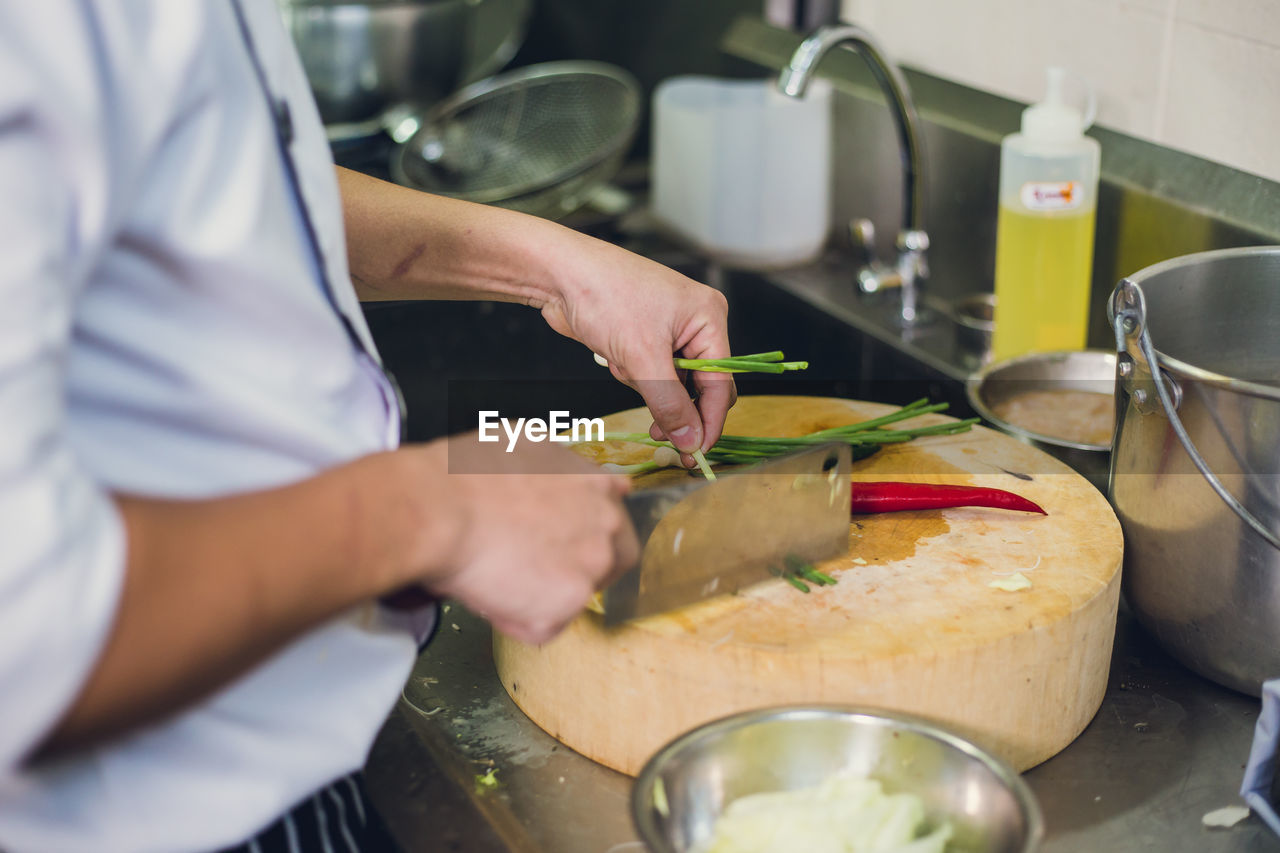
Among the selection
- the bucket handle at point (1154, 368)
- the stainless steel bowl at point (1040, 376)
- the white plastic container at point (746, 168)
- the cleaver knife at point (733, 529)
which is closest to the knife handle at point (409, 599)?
the cleaver knife at point (733, 529)

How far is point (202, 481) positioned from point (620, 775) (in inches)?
17.6

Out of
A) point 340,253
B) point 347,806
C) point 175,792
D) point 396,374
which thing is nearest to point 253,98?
point 340,253

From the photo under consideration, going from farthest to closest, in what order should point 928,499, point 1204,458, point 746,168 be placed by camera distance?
point 746,168
point 928,499
point 1204,458

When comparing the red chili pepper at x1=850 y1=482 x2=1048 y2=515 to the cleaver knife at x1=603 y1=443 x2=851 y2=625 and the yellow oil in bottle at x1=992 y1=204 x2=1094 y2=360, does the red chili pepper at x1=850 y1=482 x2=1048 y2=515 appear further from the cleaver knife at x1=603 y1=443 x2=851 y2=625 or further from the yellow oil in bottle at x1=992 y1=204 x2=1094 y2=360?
the yellow oil in bottle at x1=992 y1=204 x2=1094 y2=360

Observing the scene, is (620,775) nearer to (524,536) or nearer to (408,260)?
(524,536)

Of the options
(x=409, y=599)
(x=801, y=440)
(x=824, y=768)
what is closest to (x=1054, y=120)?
(x=801, y=440)

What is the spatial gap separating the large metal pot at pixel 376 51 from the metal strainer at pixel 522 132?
A: 8 cm

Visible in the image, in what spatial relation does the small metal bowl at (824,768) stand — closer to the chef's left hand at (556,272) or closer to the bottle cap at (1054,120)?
the chef's left hand at (556,272)

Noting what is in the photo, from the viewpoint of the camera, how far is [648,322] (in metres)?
1.12

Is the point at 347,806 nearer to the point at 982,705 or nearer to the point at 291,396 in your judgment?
the point at 291,396

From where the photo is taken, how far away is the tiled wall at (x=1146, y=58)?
1.38m

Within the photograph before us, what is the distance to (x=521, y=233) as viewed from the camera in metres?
1.12

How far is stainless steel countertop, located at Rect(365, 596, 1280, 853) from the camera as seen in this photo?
0.91 m

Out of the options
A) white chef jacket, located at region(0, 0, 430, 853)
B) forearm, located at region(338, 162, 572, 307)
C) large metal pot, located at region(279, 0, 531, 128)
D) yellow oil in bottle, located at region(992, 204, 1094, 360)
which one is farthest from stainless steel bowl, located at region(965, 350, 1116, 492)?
large metal pot, located at region(279, 0, 531, 128)
